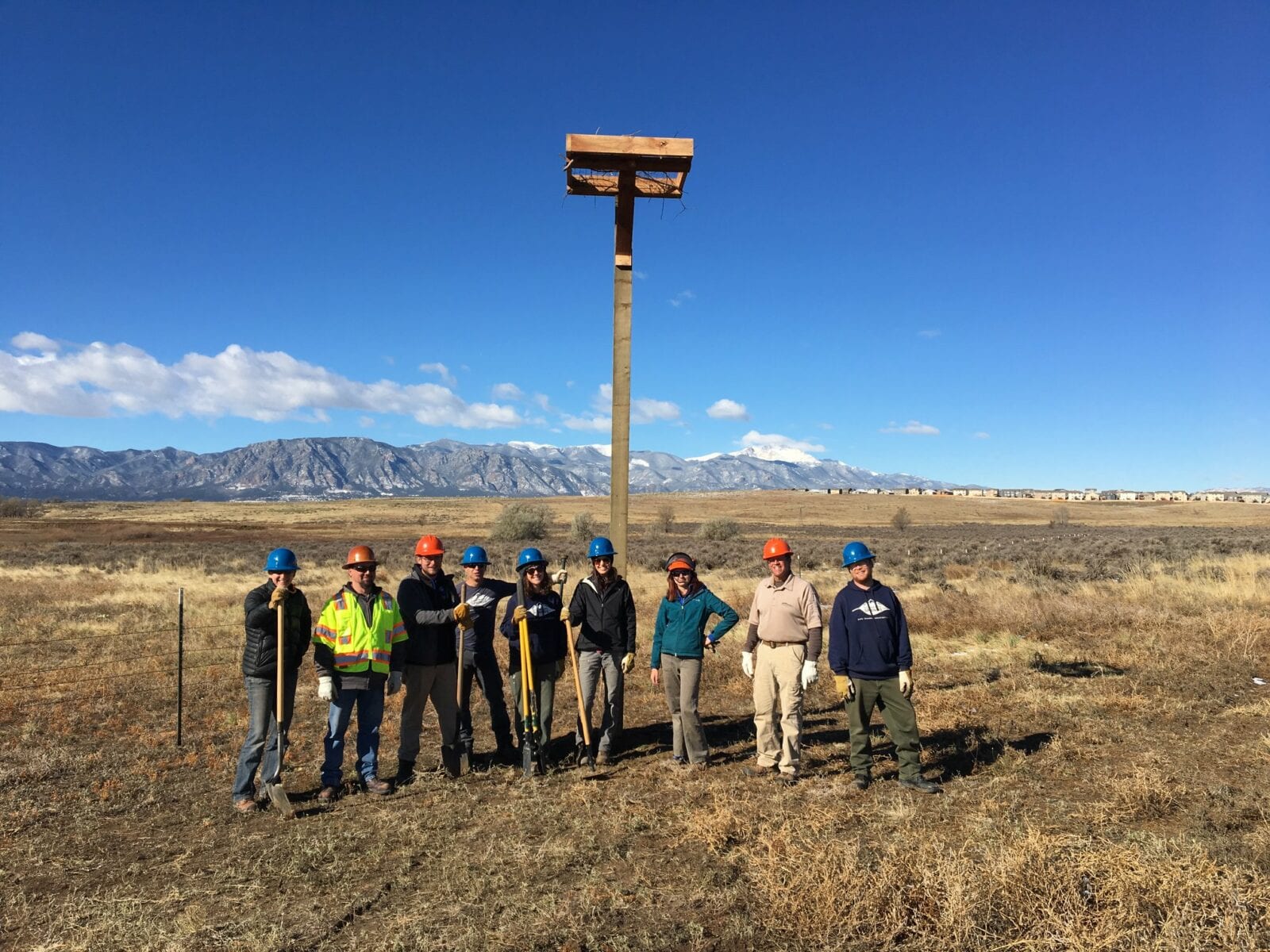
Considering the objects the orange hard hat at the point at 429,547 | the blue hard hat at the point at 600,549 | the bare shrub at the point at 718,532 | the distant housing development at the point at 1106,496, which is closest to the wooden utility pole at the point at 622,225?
the blue hard hat at the point at 600,549

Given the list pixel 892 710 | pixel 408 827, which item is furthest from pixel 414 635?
pixel 892 710

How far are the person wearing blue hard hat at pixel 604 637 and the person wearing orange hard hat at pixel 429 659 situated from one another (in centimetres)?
113

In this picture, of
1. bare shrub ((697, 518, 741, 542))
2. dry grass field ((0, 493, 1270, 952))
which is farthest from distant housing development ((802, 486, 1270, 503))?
dry grass field ((0, 493, 1270, 952))

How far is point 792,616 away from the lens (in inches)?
265

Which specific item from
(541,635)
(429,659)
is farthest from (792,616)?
(429,659)

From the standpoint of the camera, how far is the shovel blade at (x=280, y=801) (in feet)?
19.4

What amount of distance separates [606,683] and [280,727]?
2.85 metres

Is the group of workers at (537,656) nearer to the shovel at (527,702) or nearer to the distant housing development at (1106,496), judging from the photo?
the shovel at (527,702)

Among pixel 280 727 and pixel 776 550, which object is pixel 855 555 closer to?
pixel 776 550

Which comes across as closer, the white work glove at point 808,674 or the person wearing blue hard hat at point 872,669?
the person wearing blue hard hat at point 872,669

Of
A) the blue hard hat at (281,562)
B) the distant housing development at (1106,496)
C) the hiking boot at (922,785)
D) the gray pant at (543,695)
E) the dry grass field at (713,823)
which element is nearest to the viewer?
the dry grass field at (713,823)

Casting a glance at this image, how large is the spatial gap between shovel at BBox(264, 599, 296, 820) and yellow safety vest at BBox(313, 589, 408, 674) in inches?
11.7

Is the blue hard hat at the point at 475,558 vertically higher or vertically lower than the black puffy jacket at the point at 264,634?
higher

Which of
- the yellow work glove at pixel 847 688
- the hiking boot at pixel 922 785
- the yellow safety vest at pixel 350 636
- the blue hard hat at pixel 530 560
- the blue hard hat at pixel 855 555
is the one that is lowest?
the hiking boot at pixel 922 785
